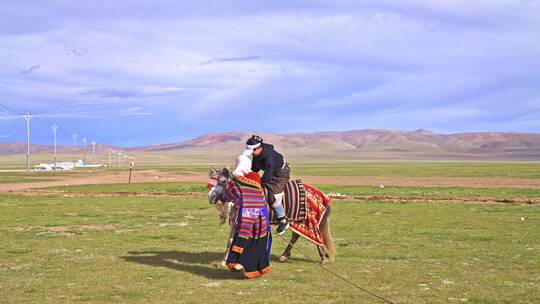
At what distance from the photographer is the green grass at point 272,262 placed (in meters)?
8.54

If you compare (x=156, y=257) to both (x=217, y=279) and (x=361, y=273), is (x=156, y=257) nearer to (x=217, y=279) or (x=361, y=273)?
(x=217, y=279)

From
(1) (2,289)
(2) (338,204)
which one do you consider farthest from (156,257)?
(2) (338,204)

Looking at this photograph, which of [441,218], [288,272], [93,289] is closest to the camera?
[93,289]

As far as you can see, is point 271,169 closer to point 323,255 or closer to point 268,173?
point 268,173

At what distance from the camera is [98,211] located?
22719 millimetres

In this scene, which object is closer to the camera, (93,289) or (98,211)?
(93,289)

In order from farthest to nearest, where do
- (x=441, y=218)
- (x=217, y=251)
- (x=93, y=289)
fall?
(x=441, y=218) → (x=217, y=251) → (x=93, y=289)

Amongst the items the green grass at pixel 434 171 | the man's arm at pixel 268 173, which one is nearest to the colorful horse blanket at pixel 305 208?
the man's arm at pixel 268 173

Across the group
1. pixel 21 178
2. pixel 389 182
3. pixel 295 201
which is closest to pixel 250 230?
pixel 295 201

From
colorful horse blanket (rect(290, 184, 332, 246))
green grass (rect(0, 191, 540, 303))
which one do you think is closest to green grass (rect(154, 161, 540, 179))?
green grass (rect(0, 191, 540, 303))

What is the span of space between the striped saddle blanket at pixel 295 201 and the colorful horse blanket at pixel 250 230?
83 centimetres

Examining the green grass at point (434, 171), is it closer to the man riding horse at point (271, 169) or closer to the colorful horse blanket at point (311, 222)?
the colorful horse blanket at point (311, 222)

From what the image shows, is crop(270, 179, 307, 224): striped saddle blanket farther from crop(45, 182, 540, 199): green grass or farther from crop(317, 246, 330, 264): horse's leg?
crop(45, 182, 540, 199): green grass

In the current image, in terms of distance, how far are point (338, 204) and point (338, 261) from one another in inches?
605
